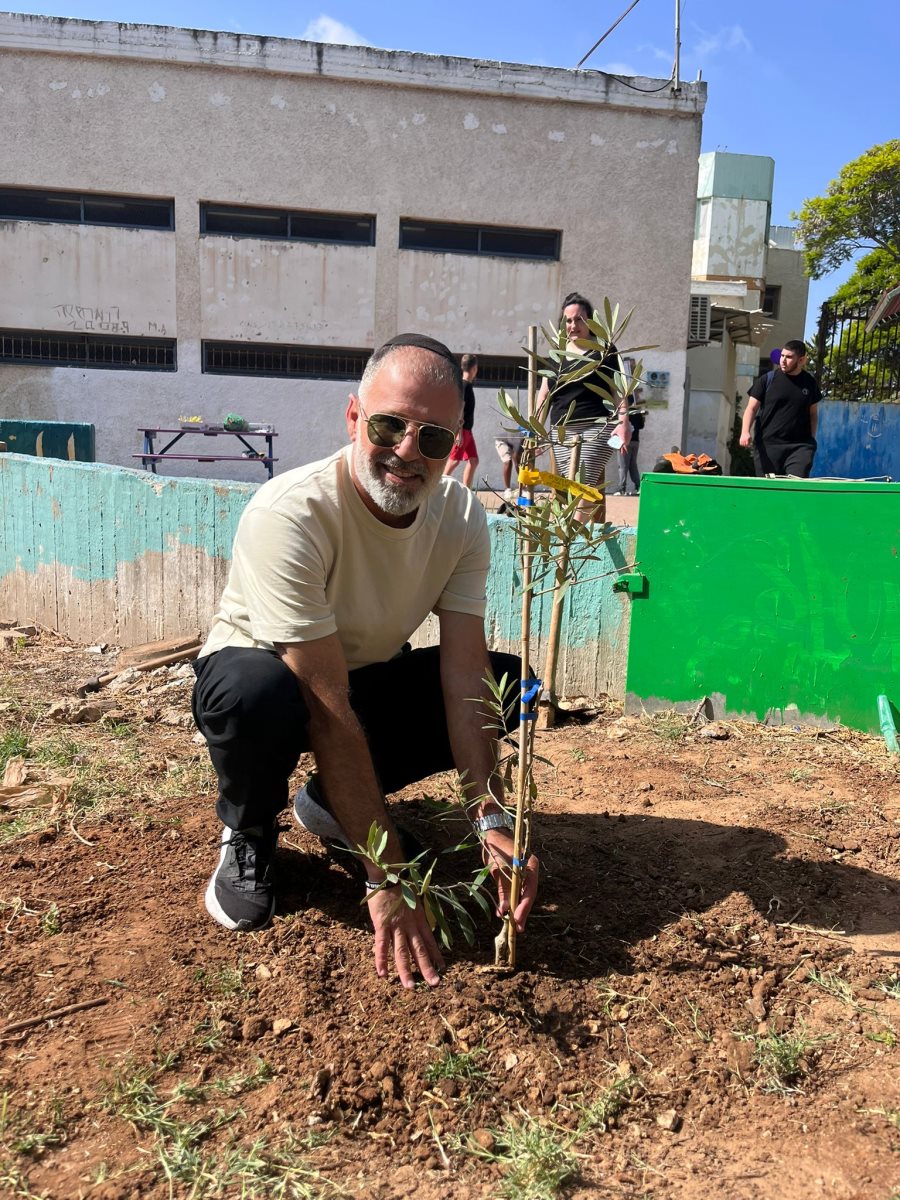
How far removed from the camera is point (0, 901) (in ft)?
7.91

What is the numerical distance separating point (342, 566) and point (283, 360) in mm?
14733

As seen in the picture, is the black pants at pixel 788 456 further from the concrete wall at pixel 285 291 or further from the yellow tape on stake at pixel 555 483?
the concrete wall at pixel 285 291

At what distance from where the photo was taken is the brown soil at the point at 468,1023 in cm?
165

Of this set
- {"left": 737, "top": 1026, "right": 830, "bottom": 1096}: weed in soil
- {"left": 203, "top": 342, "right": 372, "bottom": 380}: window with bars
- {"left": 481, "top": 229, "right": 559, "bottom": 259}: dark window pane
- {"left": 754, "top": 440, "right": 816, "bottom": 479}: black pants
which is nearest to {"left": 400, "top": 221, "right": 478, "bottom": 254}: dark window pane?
{"left": 481, "top": 229, "right": 559, "bottom": 259}: dark window pane

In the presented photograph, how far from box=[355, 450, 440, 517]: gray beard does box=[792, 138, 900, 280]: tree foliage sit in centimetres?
2596

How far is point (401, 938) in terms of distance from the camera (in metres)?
2.05

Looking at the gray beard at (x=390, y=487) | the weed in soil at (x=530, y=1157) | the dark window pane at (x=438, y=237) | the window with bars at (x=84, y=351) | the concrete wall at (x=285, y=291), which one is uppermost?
the dark window pane at (x=438, y=237)

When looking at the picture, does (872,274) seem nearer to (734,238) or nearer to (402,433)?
(734,238)

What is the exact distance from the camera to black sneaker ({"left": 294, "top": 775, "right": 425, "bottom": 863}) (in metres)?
2.54

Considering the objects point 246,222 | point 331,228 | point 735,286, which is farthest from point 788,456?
point 735,286

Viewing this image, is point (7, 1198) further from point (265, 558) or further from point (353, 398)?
point (353, 398)

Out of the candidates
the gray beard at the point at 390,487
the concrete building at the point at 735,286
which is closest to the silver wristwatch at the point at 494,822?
the gray beard at the point at 390,487

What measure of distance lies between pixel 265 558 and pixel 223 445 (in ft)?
47.0

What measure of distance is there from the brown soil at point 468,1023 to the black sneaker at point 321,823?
0.09m
